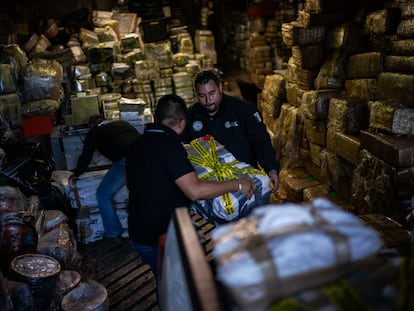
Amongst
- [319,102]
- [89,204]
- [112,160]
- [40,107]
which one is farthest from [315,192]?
[40,107]

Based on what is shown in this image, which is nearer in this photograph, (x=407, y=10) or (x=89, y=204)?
(x=407, y=10)

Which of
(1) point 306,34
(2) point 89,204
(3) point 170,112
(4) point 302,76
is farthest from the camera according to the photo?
(4) point 302,76

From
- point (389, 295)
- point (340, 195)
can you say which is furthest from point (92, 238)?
point (389, 295)

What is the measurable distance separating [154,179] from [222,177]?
1.63ft

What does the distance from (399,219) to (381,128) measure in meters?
0.85

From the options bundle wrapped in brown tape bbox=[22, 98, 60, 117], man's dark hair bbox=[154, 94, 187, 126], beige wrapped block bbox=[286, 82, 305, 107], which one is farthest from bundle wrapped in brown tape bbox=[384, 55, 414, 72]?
bundle wrapped in brown tape bbox=[22, 98, 60, 117]

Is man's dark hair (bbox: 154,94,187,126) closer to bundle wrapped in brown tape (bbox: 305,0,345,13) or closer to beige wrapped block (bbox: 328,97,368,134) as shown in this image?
beige wrapped block (bbox: 328,97,368,134)

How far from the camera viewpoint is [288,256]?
1.26m

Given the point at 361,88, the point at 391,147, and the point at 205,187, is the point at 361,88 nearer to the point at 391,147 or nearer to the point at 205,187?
the point at 391,147

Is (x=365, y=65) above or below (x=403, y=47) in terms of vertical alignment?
below

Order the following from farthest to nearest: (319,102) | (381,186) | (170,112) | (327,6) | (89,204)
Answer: (327,6) → (319,102) → (89,204) → (381,186) → (170,112)

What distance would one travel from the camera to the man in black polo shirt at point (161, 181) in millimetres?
2516

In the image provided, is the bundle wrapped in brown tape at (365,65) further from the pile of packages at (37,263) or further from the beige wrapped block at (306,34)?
the pile of packages at (37,263)

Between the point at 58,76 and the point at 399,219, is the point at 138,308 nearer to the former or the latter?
the point at 399,219
